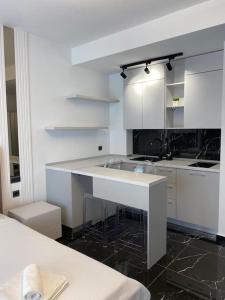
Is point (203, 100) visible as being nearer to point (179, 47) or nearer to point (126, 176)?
point (179, 47)

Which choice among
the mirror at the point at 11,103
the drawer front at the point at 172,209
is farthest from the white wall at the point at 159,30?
the drawer front at the point at 172,209

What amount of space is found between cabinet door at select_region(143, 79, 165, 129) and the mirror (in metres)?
1.99

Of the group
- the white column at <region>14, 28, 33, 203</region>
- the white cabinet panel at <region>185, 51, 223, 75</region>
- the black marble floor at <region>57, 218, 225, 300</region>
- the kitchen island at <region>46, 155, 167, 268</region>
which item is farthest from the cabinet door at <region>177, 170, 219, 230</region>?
the white column at <region>14, 28, 33, 203</region>

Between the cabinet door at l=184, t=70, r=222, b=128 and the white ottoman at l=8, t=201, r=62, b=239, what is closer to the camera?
the white ottoman at l=8, t=201, r=62, b=239

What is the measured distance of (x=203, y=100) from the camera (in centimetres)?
319

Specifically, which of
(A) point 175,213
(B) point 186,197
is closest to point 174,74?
(B) point 186,197

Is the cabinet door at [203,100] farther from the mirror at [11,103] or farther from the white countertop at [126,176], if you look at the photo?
the mirror at [11,103]

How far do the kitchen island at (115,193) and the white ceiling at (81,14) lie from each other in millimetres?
1782

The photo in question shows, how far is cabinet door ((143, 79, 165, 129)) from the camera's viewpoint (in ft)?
11.8

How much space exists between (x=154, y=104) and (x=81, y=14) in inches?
67.8

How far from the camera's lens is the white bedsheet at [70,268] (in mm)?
1198

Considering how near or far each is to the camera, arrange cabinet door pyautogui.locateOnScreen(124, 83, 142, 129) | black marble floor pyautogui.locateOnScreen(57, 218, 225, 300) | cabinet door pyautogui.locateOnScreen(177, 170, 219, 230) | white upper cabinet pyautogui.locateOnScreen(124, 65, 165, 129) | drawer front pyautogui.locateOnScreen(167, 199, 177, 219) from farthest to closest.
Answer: cabinet door pyautogui.locateOnScreen(124, 83, 142, 129), white upper cabinet pyautogui.locateOnScreen(124, 65, 165, 129), drawer front pyautogui.locateOnScreen(167, 199, 177, 219), cabinet door pyautogui.locateOnScreen(177, 170, 219, 230), black marble floor pyautogui.locateOnScreen(57, 218, 225, 300)

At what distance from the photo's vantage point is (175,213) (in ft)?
10.8

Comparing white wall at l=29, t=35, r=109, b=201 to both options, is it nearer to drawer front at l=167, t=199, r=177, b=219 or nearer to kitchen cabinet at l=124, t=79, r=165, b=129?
kitchen cabinet at l=124, t=79, r=165, b=129
